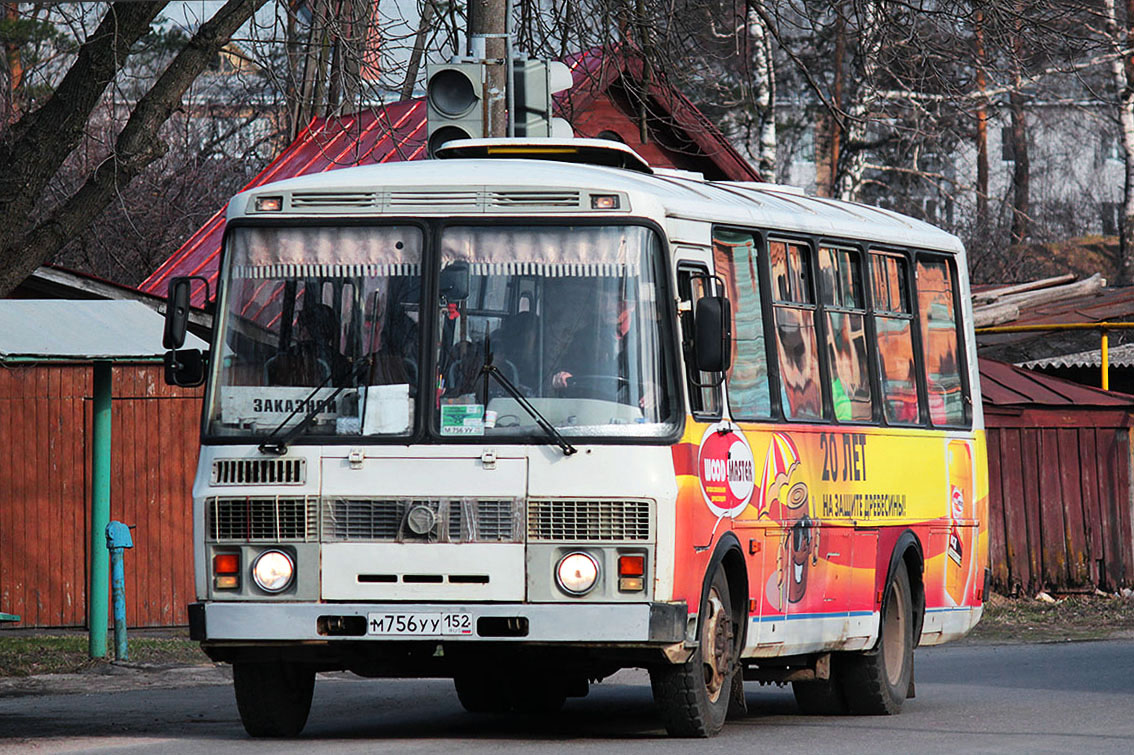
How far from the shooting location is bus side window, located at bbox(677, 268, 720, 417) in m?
10.1

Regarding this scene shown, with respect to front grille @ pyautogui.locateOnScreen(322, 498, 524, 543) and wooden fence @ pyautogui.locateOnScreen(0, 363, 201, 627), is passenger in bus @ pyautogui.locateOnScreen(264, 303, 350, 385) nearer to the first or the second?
front grille @ pyautogui.locateOnScreen(322, 498, 524, 543)

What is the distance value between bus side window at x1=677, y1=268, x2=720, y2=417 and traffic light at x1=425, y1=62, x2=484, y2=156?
420cm

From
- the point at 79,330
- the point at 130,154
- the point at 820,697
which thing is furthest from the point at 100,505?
the point at 820,697

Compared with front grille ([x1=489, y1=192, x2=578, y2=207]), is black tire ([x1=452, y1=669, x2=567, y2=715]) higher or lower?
lower

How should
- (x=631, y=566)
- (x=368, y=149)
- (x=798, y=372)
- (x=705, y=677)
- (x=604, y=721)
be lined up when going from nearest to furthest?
(x=631, y=566) → (x=705, y=677) → (x=798, y=372) → (x=604, y=721) → (x=368, y=149)

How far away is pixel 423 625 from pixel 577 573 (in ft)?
2.47

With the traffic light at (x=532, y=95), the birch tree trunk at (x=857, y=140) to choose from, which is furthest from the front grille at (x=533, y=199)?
the birch tree trunk at (x=857, y=140)

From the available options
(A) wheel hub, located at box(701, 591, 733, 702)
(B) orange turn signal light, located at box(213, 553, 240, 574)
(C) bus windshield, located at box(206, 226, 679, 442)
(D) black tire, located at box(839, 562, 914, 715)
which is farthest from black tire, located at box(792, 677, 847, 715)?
(B) orange turn signal light, located at box(213, 553, 240, 574)

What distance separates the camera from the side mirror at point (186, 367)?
10.4 m

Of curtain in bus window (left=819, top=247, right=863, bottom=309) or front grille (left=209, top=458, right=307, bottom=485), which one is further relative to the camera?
curtain in bus window (left=819, top=247, right=863, bottom=309)

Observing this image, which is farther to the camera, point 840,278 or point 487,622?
point 840,278

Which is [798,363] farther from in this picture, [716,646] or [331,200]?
[331,200]

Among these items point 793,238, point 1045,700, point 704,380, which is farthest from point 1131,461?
point 704,380

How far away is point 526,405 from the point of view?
984 cm
